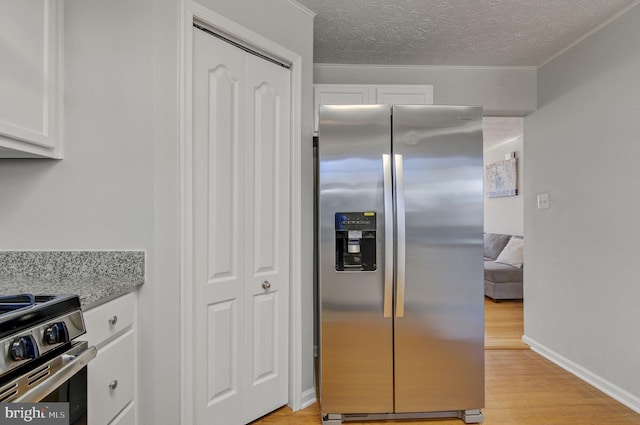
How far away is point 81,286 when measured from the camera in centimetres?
129

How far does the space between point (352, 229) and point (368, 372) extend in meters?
0.83

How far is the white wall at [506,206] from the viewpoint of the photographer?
5555 millimetres

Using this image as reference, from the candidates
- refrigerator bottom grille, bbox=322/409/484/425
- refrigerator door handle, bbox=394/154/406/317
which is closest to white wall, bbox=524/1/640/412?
refrigerator bottom grille, bbox=322/409/484/425

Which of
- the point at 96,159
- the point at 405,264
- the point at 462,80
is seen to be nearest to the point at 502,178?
the point at 462,80

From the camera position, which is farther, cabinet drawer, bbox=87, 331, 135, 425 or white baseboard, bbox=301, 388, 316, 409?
white baseboard, bbox=301, 388, 316, 409

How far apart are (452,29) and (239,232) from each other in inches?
81.7

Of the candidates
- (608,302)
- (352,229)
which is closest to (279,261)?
(352,229)

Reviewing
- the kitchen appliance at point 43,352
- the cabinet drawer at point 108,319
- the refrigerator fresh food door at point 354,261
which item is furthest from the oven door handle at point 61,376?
the refrigerator fresh food door at point 354,261

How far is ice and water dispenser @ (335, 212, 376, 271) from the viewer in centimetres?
193

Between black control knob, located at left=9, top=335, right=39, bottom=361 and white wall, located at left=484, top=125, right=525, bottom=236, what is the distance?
6.06 meters

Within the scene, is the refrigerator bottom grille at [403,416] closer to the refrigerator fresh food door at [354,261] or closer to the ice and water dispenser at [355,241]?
the refrigerator fresh food door at [354,261]

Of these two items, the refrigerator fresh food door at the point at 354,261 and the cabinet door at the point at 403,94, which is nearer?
the refrigerator fresh food door at the point at 354,261

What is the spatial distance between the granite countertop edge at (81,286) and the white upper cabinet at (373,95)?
5.91ft

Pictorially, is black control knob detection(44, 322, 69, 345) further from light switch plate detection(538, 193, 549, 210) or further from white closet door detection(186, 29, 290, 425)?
light switch plate detection(538, 193, 549, 210)
